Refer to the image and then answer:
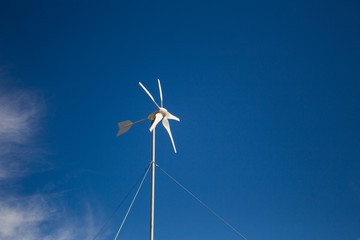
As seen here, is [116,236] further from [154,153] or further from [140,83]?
[140,83]

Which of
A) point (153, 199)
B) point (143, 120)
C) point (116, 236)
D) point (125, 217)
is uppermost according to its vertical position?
point (143, 120)

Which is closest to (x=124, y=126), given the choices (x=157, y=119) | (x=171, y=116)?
(x=157, y=119)

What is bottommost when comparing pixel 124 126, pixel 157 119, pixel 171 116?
pixel 124 126

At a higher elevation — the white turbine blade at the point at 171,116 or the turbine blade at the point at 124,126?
the white turbine blade at the point at 171,116

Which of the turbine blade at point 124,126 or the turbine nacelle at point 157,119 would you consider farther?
the turbine blade at point 124,126

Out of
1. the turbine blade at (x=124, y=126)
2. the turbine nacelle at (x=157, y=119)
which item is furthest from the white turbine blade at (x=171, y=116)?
the turbine blade at (x=124, y=126)

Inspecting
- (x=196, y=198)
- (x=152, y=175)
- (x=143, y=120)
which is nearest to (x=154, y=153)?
(x=152, y=175)

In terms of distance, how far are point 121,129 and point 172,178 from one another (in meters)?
4.85

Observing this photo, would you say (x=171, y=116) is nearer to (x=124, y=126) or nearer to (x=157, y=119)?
(x=157, y=119)

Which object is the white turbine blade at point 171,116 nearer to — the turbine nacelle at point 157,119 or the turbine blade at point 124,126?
the turbine nacelle at point 157,119

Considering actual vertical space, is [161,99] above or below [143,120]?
above

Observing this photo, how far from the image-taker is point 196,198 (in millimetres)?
16891

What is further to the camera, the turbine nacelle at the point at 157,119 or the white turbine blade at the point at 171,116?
the white turbine blade at the point at 171,116

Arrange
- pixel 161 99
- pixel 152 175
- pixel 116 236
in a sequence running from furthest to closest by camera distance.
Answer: pixel 161 99 → pixel 152 175 → pixel 116 236
